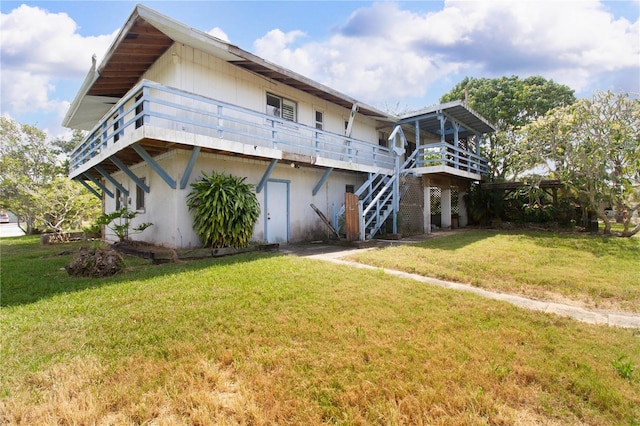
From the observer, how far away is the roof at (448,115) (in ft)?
46.9

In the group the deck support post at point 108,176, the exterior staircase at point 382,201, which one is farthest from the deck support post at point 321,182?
the deck support post at point 108,176

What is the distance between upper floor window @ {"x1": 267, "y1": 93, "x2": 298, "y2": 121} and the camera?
11.2 metres

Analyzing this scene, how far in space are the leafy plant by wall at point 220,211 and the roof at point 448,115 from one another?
33.7 ft

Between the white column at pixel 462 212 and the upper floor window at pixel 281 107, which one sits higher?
the upper floor window at pixel 281 107

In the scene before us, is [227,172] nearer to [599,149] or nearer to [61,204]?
[61,204]

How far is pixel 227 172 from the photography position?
9766 mm

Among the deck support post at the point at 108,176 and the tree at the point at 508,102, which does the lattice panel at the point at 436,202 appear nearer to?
the tree at the point at 508,102

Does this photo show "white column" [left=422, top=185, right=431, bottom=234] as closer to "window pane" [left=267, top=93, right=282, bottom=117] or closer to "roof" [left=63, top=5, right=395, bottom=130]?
"roof" [left=63, top=5, right=395, bottom=130]

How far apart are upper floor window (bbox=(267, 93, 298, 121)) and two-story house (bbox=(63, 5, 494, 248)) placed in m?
0.04

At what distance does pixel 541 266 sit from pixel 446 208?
33.6 ft

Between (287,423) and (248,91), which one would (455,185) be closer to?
(248,91)

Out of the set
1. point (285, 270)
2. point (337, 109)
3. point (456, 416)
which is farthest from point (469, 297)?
point (337, 109)

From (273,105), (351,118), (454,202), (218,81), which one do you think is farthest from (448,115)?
(218,81)

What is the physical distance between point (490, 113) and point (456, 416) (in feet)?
82.4
